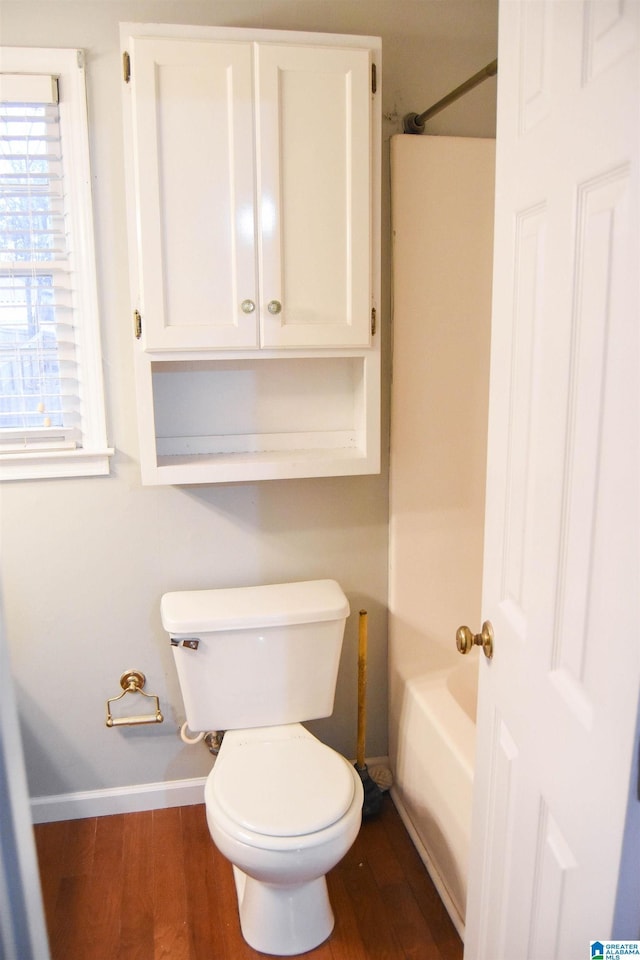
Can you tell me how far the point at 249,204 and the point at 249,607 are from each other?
3.46 feet

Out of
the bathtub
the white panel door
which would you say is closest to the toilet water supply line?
the bathtub

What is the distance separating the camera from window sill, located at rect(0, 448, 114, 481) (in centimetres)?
196

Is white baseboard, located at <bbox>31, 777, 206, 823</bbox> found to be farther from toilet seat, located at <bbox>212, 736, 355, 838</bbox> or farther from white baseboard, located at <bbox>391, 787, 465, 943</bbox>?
white baseboard, located at <bbox>391, 787, 465, 943</bbox>

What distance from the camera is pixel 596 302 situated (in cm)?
88

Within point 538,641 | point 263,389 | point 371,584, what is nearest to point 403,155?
point 263,389

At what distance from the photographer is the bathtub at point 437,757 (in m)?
1.79

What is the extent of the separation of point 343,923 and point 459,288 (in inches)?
68.3

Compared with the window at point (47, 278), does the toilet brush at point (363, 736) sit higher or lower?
lower

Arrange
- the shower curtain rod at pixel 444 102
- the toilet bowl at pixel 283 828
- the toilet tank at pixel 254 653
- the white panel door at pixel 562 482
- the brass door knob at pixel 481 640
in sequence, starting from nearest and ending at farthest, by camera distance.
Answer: the white panel door at pixel 562 482 → the brass door knob at pixel 481 640 → the toilet bowl at pixel 283 828 → the shower curtain rod at pixel 444 102 → the toilet tank at pixel 254 653

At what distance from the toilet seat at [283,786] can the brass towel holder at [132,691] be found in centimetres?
34

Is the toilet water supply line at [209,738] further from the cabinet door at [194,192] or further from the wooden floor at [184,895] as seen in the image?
the cabinet door at [194,192]

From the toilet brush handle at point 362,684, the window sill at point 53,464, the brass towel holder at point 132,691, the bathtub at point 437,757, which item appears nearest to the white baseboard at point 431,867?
the bathtub at point 437,757

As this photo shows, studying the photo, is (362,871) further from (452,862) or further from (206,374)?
(206,374)

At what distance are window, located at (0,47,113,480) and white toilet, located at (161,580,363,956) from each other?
555 millimetres
